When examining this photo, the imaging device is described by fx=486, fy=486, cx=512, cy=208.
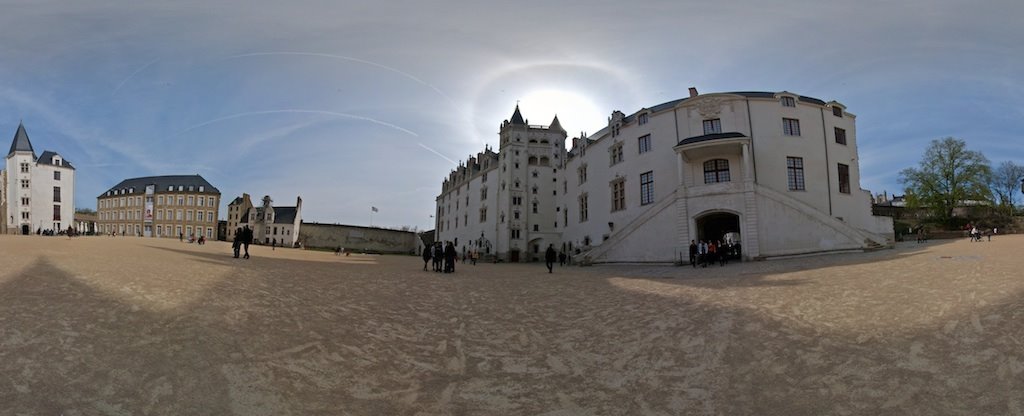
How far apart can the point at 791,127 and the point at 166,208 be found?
375 feet

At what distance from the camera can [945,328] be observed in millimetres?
9047

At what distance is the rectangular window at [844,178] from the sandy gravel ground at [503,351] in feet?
95.6

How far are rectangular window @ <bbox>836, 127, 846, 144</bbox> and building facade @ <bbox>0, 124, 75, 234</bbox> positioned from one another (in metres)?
101

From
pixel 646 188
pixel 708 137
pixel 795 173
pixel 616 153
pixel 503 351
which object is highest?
pixel 616 153

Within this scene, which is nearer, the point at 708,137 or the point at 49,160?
the point at 708,137

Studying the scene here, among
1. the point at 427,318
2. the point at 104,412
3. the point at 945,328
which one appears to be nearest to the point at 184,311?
the point at 104,412

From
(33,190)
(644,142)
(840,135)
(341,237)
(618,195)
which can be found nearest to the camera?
(840,135)

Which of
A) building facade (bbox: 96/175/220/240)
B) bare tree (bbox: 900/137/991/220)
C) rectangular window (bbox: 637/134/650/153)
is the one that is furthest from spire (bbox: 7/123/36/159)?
bare tree (bbox: 900/137/991/220)

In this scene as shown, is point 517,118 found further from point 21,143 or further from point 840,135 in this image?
point 21,143

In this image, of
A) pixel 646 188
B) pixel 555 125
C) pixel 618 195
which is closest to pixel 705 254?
pixel 646 188

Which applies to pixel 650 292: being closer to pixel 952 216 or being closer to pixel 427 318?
pixel 427 318

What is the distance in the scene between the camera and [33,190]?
7381 cm

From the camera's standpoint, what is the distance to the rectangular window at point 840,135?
40.8 m

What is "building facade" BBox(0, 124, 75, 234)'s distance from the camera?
72000 millimetres
